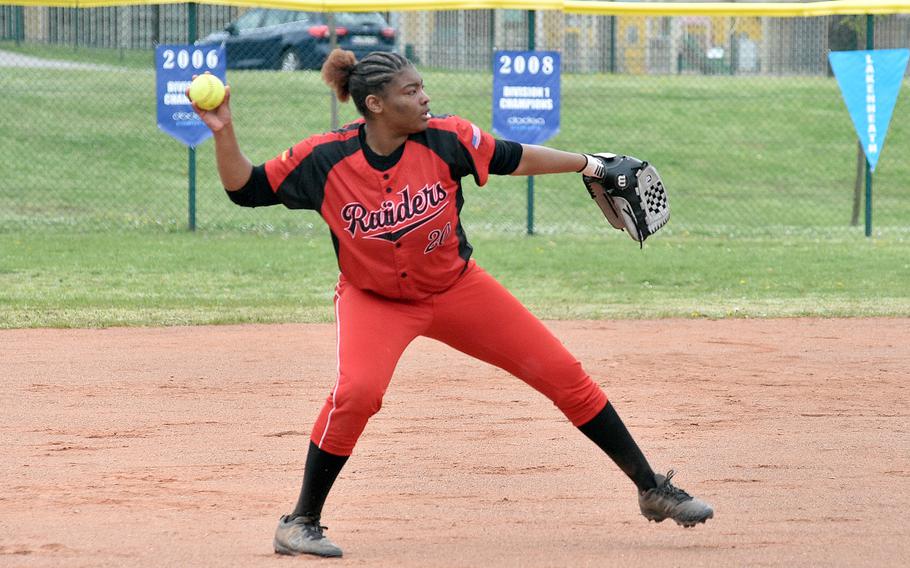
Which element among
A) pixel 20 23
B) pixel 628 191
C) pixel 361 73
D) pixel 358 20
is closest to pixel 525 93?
pixel 20 23

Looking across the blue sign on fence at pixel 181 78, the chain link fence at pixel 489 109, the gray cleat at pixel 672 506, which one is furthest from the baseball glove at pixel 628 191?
the chain link fence at pixel 489 109

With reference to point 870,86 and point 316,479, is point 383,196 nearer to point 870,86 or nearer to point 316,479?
point 316,479

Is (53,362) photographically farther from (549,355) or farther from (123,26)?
(123,26)

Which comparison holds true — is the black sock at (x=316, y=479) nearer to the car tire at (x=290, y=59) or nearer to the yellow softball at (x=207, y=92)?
the yellow softball at (x=207, y=92)

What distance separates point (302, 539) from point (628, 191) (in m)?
1.78

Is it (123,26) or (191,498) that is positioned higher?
(123,26)

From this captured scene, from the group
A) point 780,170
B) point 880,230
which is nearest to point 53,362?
point 880,230

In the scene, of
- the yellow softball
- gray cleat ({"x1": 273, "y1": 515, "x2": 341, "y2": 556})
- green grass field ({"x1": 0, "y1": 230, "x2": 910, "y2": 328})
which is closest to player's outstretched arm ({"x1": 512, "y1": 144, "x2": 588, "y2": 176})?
the yellow softball

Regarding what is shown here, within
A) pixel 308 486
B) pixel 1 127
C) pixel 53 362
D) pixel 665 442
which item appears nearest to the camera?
pixel 308 486

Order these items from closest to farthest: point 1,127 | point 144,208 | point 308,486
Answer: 1. point 308,486
2. point 144,208
3. point 1,127

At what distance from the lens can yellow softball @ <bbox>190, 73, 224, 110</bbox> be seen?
4238mm

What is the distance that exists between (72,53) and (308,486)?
15213 millimetres

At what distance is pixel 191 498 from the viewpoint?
16.9ft

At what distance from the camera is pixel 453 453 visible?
19.4ft
